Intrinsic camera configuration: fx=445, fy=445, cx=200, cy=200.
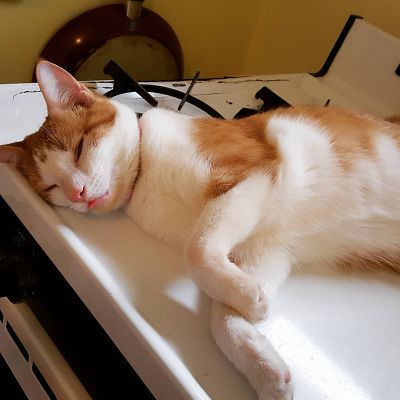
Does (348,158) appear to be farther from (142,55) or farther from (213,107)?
(142,55)

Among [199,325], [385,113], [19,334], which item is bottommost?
[19,334]

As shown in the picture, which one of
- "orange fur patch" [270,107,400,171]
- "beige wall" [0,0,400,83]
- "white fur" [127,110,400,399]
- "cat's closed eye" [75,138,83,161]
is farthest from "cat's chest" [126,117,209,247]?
"beige wall" [0,0,400,83]

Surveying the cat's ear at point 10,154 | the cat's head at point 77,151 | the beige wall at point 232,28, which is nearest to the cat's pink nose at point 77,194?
the cat's head at point 77,151

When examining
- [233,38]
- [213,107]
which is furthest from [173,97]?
[233,38]

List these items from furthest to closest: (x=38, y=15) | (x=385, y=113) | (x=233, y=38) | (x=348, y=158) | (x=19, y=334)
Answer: (x=233, y=38) < (x=38, y=15) < (x=385, y=113) < (x=348, y=158) < (x=19, y=334)

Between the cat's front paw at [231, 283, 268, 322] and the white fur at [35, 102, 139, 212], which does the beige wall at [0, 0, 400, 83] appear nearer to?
the white fur at [35, 102, 139, 212]

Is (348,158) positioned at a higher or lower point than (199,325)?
higher

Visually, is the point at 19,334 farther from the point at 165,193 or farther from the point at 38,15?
the point at 38,15

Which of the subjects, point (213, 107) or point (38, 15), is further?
point (38, 15)

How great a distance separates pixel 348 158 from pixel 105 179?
45 centimetres

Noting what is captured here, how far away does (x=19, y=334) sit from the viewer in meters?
0.73

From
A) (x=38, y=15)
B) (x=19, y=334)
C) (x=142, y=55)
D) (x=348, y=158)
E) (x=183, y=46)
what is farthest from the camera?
(x=183, y=46)

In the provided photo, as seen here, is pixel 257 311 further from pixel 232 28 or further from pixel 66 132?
pixel 232 28

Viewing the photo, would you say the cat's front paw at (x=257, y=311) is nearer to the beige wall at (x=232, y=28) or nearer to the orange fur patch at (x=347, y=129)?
the orange fur patch at (x=347, y=129)
